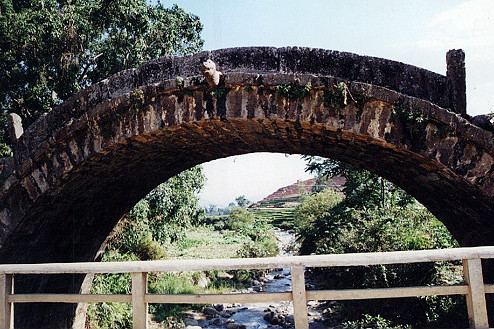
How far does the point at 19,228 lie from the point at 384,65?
4657 millimetres

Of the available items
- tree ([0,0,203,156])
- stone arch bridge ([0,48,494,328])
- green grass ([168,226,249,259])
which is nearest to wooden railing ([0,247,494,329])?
stone arch bridge ([0,48,494,328])

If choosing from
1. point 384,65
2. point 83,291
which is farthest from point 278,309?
point 384,65

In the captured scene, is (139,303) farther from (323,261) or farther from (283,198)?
(283,198)

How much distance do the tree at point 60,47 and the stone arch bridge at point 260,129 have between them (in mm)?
6113

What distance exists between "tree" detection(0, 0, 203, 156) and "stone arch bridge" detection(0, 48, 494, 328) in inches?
241

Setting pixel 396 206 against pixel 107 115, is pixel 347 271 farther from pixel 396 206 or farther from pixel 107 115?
pixel 107 115

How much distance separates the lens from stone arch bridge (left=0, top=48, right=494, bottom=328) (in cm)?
394

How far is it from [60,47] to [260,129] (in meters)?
8.14

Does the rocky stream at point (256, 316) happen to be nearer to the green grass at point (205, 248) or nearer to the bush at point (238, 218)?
the green grass at point (205, 248)

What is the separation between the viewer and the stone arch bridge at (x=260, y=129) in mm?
3943

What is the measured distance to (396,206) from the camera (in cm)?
1238

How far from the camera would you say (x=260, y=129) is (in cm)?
476

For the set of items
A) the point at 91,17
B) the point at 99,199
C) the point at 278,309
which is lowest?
the point at 278,309

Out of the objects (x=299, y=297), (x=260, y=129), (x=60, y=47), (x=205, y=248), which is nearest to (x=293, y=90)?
(x=260, y=129)
